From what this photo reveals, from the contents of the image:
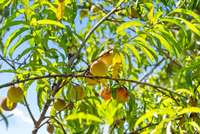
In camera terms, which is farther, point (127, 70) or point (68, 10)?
point (68, 10)

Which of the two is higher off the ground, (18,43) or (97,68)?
(18,43)

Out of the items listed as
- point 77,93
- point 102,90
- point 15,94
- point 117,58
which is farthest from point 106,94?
point 15,94

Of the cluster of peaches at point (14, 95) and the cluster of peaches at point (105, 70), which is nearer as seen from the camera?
the cluster of peaches at point (105, 70)

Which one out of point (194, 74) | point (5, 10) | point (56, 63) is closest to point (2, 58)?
point (56, 63)

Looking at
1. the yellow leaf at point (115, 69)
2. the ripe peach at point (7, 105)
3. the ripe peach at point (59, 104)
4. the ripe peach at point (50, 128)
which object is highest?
the yellow leaf at point (115, 69)

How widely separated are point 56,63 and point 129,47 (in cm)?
46

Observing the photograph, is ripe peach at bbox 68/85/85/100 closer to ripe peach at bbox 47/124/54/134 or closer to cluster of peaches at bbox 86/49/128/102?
cluster of peaches at bbox 86/49/128/102

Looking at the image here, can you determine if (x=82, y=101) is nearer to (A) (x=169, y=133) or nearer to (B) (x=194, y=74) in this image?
(B) (x=194, y=74)

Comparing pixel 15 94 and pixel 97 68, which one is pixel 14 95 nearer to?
pixel 15 94

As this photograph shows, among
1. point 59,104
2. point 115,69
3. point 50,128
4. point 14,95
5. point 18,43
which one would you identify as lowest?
point 50,128

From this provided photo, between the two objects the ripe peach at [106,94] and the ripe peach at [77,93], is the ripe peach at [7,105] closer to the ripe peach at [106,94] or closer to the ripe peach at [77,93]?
the ripe peach at [77,93]

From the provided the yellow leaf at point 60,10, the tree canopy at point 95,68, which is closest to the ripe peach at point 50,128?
the tree canopy at point 95,68

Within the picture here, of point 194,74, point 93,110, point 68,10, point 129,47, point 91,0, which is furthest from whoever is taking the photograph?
point 91,0

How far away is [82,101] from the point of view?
2525 mm
